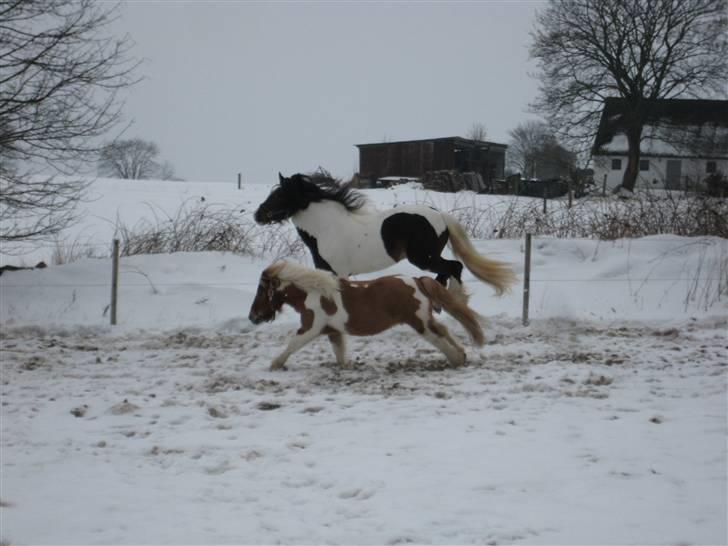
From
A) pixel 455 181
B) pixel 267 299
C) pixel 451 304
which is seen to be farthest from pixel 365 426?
pixel 455 181

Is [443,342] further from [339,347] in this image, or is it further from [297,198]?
[297,198]

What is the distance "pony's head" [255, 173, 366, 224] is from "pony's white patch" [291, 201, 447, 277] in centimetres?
7

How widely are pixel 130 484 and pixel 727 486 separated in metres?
2.89

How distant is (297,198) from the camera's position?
7.27 m

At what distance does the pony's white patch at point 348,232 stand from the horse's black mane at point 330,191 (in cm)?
7

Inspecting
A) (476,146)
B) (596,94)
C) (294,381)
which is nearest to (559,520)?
(294,381)

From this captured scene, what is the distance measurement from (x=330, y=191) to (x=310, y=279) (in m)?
1.54

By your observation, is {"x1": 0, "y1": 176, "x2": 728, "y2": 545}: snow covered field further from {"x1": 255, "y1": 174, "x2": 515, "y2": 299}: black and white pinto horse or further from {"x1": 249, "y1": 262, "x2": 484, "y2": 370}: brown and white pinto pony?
{"x1": 255, "y1": 174, "x2": 515, "y2": 299}: black and white pinto horse

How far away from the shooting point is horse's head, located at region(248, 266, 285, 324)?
21.0 ft

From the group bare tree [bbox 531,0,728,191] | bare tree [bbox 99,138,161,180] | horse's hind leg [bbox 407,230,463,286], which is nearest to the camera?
horse's hind leg [bbox 407,230,463,286]

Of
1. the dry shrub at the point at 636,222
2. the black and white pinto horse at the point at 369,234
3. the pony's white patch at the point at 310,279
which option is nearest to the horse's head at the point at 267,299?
the pony's white patch at the point at 310,279

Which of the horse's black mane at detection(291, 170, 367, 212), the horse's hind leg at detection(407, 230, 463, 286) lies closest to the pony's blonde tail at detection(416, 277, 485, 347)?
the horse's hind leg at detection(407, 230, 463, 286)

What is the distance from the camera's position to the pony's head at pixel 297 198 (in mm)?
7273

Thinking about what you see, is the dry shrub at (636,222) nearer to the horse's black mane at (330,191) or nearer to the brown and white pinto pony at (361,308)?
the horse's black mane at (330,191)
